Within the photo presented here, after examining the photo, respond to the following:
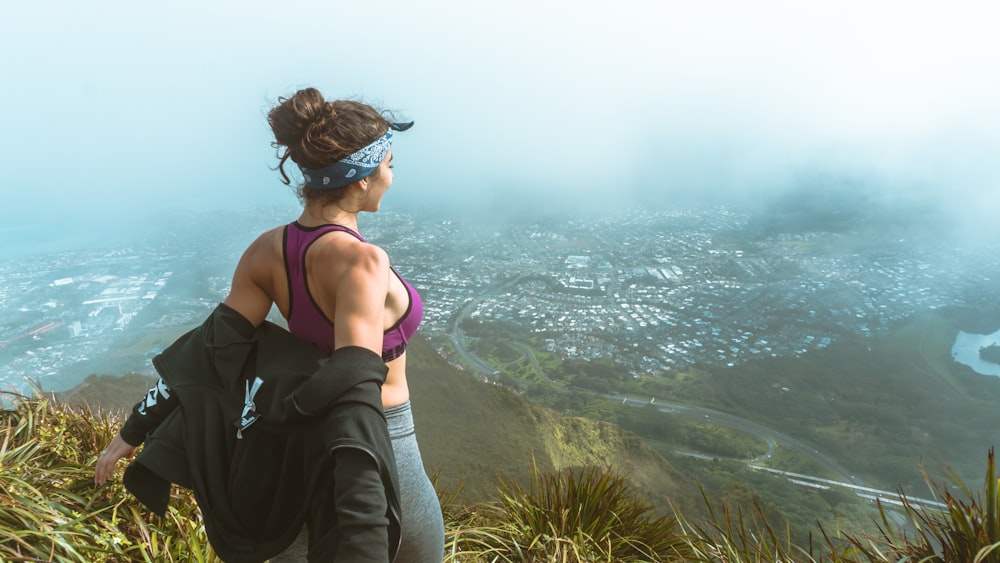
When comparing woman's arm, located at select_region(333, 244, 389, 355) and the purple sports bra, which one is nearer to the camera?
woman's arm, located at select_region(333, 244, 389, 355)

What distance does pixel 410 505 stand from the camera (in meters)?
1.50

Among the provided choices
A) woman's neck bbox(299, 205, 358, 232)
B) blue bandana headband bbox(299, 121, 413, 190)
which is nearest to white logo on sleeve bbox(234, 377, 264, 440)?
woman's neck bbox(299, 205, 358, 232)

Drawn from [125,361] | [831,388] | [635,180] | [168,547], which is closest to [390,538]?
[168,547]

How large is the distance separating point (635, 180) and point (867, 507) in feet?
234

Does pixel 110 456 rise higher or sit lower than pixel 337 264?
lower

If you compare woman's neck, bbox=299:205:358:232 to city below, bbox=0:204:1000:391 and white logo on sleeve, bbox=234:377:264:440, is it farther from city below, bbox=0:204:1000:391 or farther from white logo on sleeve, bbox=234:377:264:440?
city below, bbox=0:204:1000:391

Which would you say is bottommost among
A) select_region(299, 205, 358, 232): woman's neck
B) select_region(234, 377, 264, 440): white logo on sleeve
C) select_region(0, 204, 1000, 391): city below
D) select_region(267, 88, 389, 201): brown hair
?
select_region(0, 204, 1000, 391): city below

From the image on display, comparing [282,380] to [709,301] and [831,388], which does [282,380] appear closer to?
[831,388]

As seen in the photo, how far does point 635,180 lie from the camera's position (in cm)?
8156

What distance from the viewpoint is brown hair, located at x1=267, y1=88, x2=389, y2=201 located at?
1.44m

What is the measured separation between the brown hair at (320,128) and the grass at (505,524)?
1975mm

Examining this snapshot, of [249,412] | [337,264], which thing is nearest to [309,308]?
[337,264]

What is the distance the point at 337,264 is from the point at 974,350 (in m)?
37.3

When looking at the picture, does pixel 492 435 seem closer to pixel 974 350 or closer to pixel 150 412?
pixel 150 412
